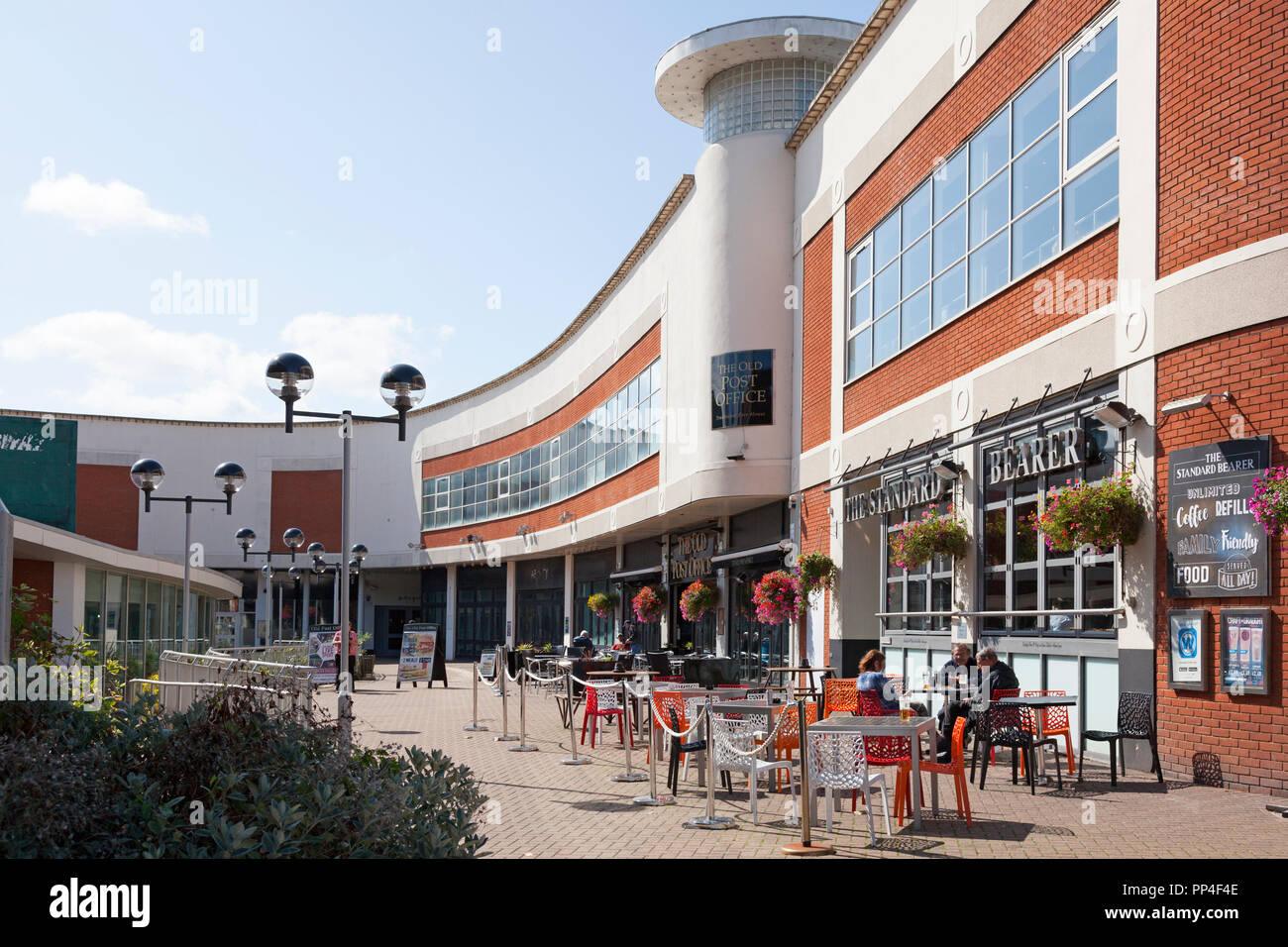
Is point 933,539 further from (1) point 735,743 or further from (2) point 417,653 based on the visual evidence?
(2) point 417,653

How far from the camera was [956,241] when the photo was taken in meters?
17.0

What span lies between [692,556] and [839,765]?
22.1 metres

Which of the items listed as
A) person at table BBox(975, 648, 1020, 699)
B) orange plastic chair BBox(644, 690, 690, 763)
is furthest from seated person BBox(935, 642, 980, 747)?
orange plastic chair BBox(644, 690, 690, 763)

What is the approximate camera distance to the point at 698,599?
1121 inches

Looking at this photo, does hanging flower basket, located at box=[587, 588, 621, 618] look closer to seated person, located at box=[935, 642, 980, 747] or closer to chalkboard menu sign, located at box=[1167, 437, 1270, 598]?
seated person, located at box=[935, 642, 980, 747]

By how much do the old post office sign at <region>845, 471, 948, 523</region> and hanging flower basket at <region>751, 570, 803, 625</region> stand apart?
2364mm

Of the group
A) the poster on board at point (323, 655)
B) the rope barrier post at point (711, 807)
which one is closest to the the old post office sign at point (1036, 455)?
the rope barrier post at point (711, 807)

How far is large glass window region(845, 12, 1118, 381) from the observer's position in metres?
13.4

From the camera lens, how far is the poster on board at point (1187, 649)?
1114 centimetres

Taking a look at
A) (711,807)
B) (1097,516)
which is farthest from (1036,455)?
(711,807)

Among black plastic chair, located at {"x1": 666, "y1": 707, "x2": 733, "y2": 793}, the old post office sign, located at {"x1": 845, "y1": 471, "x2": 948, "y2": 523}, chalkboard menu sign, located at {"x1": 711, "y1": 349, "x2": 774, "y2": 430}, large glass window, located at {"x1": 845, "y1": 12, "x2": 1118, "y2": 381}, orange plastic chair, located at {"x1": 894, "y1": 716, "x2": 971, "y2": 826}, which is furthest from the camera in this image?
chalkboard menu sign, located at {"x1": 711, "y1": 349, "x2": 774, "y2": 430}

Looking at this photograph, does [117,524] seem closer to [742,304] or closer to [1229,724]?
[742,304]

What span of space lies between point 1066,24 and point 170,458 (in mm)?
52774
